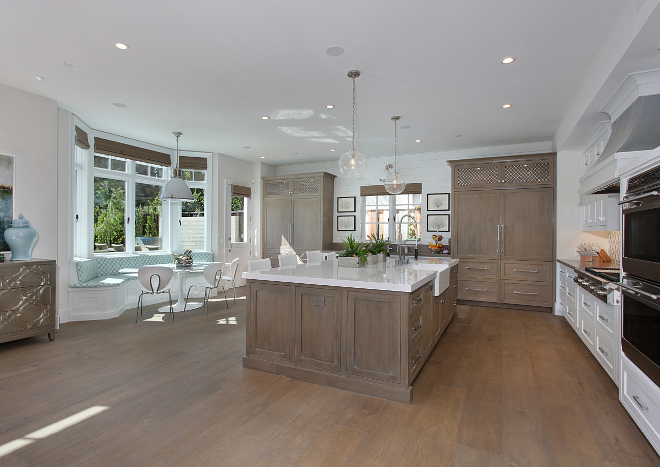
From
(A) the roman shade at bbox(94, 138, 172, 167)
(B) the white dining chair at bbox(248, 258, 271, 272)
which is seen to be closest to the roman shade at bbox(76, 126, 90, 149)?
(A) the roman shade at bbox(94, 138, 172, 167)

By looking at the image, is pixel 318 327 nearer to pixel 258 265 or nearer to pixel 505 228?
pixel 258 265

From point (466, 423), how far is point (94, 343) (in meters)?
3.82

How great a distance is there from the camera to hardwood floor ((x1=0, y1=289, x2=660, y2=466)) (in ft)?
6.59

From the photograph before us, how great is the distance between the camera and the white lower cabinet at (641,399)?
6.55 ft

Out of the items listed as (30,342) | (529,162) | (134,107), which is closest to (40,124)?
(134,107)

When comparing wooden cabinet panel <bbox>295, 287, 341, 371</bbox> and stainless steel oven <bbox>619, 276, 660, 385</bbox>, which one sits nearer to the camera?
stainless steel oven <bbox>619, 276, 660, 385</bbox>

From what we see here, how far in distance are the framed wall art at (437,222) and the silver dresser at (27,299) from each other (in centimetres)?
593

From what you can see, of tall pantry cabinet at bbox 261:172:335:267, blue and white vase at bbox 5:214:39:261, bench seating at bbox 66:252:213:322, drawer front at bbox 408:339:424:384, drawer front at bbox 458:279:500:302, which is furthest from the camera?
tall pantry cabinet at bbox 261:172:335:267

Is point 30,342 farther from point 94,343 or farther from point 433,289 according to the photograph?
point 433,289

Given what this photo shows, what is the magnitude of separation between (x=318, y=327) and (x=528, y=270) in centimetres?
437

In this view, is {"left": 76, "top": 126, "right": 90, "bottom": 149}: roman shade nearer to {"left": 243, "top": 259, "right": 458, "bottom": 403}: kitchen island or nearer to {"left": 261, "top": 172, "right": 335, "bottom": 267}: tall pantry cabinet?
{"left": 261, "top": 172, "right": 335, "bottom": 267}: tall pantry cabinet

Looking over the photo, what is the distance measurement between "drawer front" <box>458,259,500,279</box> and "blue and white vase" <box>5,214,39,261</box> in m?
6.02

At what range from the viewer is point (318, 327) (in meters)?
2.96

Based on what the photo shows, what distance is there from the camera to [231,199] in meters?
7.67
